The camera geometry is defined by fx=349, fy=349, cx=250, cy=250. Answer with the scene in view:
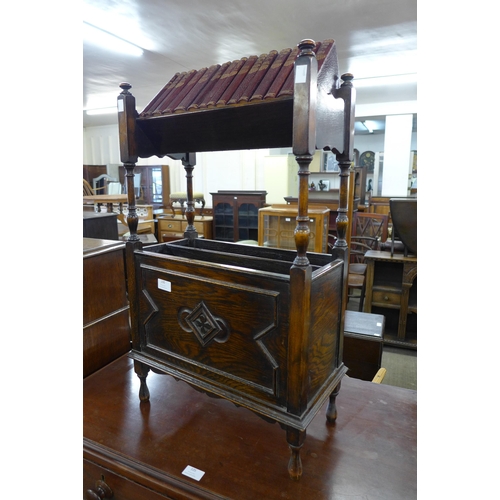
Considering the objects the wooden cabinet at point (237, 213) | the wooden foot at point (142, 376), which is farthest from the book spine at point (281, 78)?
the wooden cabinet at point (237, 213)

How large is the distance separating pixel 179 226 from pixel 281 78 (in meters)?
5.48

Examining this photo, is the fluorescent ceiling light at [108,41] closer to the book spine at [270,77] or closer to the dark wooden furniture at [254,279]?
the dark wooden furniture at [254,279]

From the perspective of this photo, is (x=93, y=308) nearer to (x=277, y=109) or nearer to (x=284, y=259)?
(x=284, y=259)

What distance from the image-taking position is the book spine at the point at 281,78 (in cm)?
94

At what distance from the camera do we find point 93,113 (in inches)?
289

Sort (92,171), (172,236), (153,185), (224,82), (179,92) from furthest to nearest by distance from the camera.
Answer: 1. (92,171)
2. (153,185)
3. (172,236)
4. (179,92)
5. (224,82)

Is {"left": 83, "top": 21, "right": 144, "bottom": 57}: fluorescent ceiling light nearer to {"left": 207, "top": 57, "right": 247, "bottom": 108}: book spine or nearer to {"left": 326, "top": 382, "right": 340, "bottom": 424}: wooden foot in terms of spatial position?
{"left": 207, "top": 57, "right": 247, "bottom": 108}: book spine

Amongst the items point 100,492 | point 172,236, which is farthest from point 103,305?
point 172,236

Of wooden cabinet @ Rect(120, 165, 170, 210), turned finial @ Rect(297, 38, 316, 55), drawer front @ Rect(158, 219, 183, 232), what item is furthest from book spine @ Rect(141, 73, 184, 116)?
wooden cabinet @ Rect(120, 165, 170, 210)

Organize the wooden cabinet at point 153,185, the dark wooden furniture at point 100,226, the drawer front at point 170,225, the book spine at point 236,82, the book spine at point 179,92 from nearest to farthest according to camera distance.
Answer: the book spine at point 236,82 < the book spine at point 179,92 < the dark wooden furniture at point 100,226 < the drawer front at point 170,225 < the wooden cabinet at point 153,185

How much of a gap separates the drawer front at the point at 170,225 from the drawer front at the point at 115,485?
522 cm

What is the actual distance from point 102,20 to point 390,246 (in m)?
3.23

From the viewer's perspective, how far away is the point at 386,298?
3.21 m

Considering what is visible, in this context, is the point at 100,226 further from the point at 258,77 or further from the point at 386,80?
the point at 386,80
